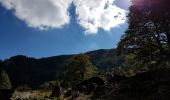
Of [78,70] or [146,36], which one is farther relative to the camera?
[78,70]

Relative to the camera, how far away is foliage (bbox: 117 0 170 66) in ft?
119

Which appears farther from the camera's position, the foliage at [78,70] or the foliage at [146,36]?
the foliage at [78,70]

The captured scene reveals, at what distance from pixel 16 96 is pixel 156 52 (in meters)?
18.3

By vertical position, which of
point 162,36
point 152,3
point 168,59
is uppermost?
point 152,3

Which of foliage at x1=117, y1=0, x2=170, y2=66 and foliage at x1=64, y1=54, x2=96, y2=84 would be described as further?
foliage at x1=64, y1=54, x2=96, y2=84

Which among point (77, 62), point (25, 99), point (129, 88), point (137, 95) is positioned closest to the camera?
point (137, 95)

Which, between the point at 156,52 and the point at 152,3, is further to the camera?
the point at 156,52

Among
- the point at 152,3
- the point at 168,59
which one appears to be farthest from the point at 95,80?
the point at 152,3

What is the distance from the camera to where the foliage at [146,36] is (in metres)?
36.2

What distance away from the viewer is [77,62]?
7881cm

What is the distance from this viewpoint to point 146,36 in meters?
37.4

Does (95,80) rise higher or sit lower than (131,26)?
lower

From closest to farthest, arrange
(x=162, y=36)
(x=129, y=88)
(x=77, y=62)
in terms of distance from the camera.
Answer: (x=129, y=88), (x=162, y=36), (x=77, y=62)

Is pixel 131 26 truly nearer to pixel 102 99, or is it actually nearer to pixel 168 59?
pixel 168 59
